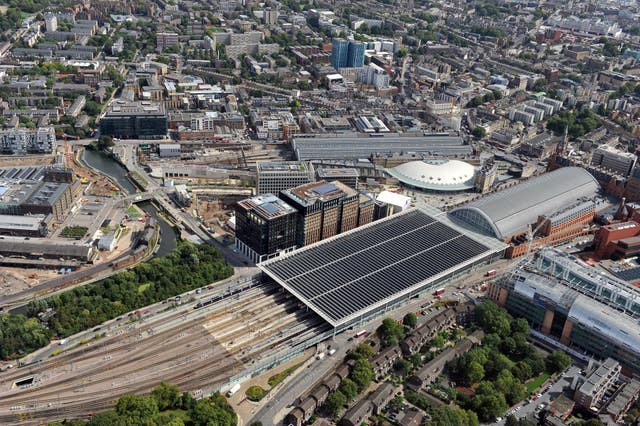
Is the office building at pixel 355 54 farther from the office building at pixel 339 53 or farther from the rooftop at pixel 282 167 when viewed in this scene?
the rooftop at pixel 282 167

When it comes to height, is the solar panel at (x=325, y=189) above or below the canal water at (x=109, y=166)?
above

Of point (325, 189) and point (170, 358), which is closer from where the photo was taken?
point (170, 358)

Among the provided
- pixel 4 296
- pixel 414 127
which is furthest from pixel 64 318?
pixel 414 127

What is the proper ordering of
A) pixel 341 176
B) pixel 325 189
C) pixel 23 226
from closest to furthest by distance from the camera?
1. pixel 23 226
2. pixel 325 189
3. pixel 341 176

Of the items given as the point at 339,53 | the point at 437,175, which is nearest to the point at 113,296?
the point at 437,175

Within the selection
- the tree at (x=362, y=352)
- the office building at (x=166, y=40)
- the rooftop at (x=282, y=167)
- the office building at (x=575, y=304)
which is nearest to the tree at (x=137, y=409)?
the tree at (x=362, y=352)

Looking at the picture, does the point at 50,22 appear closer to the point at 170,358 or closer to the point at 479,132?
the point at 479,132

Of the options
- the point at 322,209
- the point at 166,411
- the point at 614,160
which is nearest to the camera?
the point at 166,411
